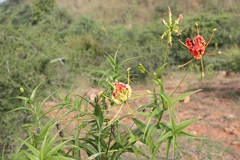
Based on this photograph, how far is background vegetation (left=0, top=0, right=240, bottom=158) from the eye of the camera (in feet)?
14.8

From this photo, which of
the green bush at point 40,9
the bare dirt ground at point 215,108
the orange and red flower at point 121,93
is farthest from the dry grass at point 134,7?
the orange and red flower at point 121,93

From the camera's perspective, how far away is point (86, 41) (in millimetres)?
11086

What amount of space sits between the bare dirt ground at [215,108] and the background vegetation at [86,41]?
20.1 inches

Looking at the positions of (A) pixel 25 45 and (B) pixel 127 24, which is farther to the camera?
(B) pixel 127 24

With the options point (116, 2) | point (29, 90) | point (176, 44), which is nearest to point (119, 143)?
point (29, 90)

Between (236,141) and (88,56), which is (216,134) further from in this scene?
(88,56)

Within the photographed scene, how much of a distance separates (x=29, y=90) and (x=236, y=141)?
2.41m

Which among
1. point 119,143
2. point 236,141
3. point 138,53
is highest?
point 119,143

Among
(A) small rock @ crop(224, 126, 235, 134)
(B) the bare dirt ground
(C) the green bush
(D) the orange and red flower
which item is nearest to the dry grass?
(C) the green bush

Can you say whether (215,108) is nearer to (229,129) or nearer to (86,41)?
(229,129)

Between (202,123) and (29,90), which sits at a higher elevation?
(29,90)

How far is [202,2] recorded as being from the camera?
16969 mm

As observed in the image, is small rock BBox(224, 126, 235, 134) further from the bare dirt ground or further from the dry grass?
the dry grass

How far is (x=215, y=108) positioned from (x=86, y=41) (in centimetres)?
592
